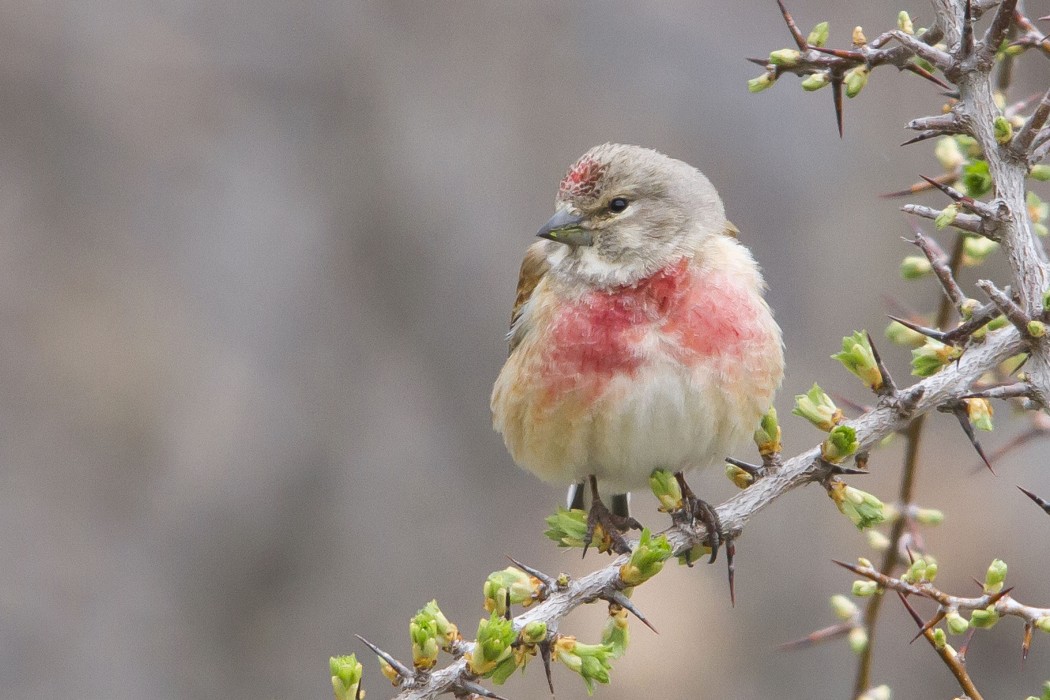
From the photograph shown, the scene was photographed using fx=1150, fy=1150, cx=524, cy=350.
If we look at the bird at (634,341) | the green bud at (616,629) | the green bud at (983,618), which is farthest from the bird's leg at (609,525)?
the green bud at (983,618)

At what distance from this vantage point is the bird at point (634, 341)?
13.2 feet

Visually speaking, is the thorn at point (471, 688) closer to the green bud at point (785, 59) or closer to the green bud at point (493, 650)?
the green bud at point (493, 650)

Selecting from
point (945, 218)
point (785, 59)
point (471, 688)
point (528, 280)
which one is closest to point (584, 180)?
point (528, 280)

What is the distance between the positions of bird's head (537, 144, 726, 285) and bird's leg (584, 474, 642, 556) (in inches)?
31.9

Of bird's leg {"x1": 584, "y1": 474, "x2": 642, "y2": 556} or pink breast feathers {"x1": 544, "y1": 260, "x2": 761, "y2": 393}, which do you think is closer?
bird's leg {"x1": 584, "y1": 474, "x2": 642, "y2": 556}

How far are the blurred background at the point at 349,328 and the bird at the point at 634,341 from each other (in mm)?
3938

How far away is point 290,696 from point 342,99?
Answer: 4.46 meters

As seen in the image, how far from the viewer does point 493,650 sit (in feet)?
8.71

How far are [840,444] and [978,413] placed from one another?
450 millimetres

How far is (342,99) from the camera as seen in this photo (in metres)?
8.77

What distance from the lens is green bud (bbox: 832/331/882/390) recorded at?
3.06 m

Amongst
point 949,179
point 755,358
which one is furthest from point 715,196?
point 949,179

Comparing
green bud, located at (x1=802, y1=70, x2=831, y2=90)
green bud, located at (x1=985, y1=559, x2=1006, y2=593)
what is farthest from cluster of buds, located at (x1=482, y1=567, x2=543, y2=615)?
green bud, located at (x1=802, y1=70, x2=831, y2=90)

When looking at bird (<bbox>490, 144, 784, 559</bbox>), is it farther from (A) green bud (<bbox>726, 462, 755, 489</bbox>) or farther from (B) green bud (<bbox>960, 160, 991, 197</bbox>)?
(B) green bud (<bbox>960, 160, 991, 197</bbox>)
